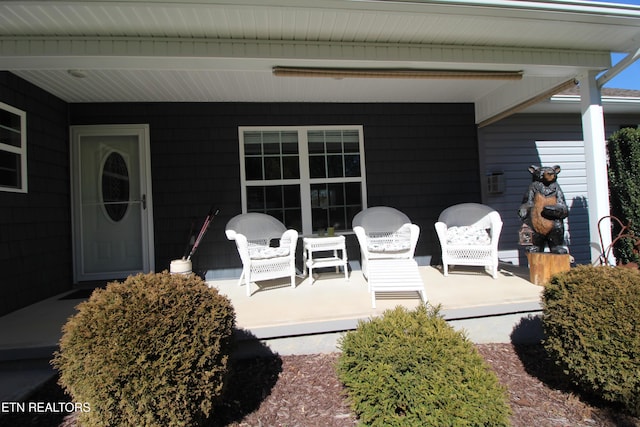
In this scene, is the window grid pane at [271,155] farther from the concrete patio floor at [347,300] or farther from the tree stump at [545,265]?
the tree stump at [545,265]

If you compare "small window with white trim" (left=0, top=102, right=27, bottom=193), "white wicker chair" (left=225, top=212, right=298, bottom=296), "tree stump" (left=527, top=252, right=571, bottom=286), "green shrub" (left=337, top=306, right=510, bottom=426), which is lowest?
"green shrub" (left=337, top=306, right=510, bottom=426)

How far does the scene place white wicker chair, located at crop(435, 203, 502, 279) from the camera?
401 centimetres

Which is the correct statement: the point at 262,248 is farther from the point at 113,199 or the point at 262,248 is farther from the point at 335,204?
the point at 113,199

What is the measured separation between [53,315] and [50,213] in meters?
1.38

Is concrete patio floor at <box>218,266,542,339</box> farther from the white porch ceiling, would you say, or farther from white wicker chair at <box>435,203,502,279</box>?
the white porch ceiling

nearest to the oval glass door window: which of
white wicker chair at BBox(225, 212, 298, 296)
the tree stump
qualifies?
Answer: white wicker chair at BBox(225, 212, 298, 296)

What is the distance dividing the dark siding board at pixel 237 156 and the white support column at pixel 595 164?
175 centimetres

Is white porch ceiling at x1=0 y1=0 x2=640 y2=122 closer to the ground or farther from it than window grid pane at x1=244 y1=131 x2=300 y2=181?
farther from it

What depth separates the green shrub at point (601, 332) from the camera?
1.82 m

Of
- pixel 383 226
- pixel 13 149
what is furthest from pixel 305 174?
pixel 13 149

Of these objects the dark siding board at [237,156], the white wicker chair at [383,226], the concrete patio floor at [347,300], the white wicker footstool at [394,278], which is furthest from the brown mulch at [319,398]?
the dark siding board at [237,156]

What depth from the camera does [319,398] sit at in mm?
2094

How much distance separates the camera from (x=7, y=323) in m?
2.94

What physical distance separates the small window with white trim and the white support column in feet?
18.5
